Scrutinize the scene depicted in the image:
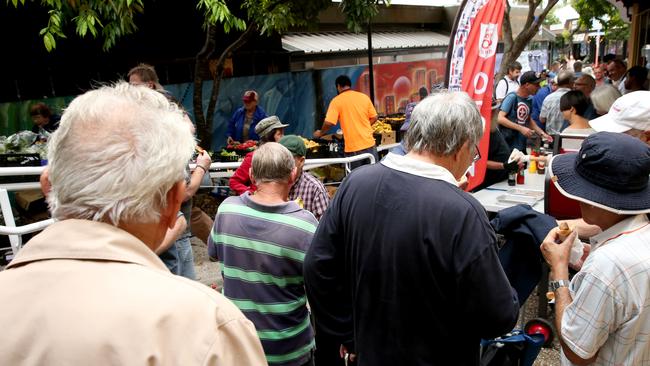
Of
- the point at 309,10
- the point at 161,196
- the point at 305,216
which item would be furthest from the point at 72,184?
the point at 309,10

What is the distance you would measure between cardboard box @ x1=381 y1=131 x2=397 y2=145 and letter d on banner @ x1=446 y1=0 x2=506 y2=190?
4.41 m

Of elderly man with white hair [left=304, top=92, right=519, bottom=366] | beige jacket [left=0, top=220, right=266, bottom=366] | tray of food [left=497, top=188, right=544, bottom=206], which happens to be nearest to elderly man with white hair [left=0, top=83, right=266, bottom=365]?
beige jacket [left=0, top=220, right=266, bottom=366]

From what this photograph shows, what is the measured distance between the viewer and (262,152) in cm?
263

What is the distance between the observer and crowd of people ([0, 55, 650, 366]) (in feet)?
3.13

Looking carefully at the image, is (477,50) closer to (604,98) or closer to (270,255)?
(604,98)

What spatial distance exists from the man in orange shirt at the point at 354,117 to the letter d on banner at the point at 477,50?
3114mm

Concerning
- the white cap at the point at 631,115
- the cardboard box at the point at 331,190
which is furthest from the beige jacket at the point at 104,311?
the cardboard box at the point at 331,190

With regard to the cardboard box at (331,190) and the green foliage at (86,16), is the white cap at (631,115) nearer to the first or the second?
the cardboard box at (331,190)

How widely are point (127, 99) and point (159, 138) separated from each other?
0.14 metres

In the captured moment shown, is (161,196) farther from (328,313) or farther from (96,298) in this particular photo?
(328,313)

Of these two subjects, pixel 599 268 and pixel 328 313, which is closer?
pixel 599 268

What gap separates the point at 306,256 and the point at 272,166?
565mm

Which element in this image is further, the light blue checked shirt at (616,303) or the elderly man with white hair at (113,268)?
the light blue checked shirt at (616,303)

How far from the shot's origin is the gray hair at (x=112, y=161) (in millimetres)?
1068
